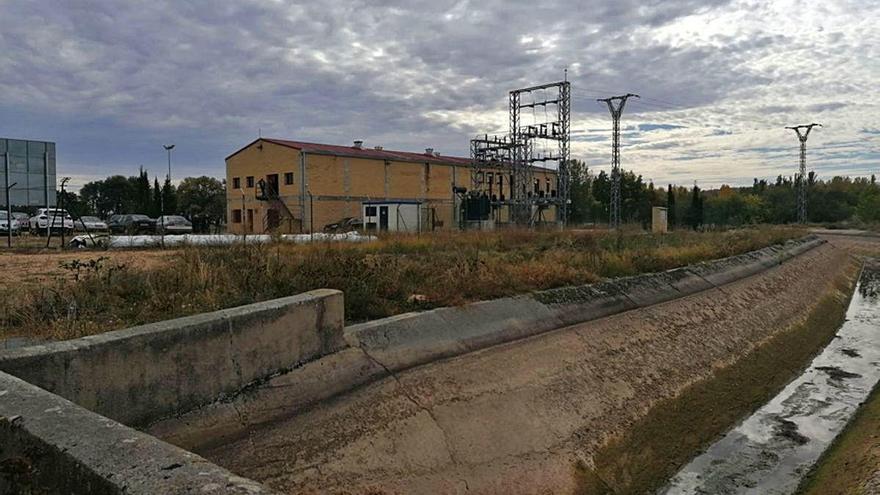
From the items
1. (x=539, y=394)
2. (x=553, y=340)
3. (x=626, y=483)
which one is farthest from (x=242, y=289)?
(x=626, y=483)

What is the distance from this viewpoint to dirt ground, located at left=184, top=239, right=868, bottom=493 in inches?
230

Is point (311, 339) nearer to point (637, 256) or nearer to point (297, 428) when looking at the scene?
point (297, 428)

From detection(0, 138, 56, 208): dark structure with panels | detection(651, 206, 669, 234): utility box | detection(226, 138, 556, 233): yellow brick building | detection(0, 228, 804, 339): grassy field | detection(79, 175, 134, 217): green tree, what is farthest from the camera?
detection(79, 175, 134, 217): green tree

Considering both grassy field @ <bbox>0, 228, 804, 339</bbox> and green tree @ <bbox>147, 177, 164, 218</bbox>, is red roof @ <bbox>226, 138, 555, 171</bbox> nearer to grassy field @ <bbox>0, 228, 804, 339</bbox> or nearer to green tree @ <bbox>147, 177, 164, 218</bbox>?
green tree @ <bbox>147, 177, 164, 218</bbox>

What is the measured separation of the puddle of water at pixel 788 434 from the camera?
27.7ft

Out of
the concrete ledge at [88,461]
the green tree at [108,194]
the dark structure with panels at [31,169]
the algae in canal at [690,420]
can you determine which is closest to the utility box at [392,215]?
the dark structure with panels at [31,169]

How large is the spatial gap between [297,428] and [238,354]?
0.96 metres

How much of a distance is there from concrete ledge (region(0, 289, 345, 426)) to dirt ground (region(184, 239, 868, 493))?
1.98ft

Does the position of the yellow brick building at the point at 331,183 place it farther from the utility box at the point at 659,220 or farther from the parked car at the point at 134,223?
the utility box at the point at 659,220

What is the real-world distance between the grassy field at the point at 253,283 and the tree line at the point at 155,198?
118 feet

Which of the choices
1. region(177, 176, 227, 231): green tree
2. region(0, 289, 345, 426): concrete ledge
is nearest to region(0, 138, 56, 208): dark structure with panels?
region(0, 289, 345, 426): concrete ledge

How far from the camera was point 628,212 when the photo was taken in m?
73.6

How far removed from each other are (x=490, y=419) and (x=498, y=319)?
2.57 metres

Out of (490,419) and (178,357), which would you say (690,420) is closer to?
(490,419)
